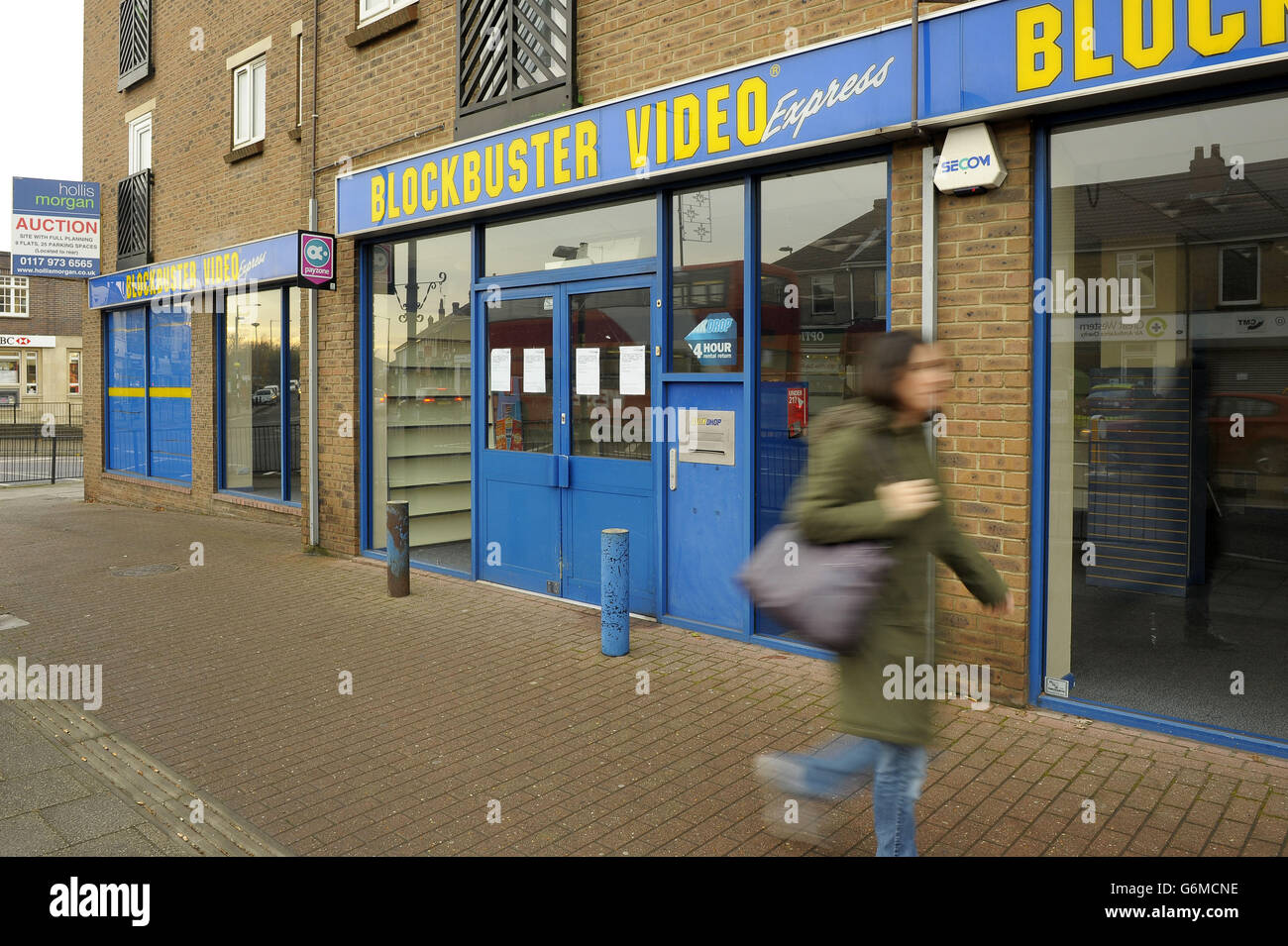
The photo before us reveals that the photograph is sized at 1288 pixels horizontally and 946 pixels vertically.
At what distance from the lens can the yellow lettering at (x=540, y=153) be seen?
298 inches

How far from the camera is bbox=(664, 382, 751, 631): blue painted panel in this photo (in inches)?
265

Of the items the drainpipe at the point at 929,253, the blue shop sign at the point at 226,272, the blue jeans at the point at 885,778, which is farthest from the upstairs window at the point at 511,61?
the blue jeans at the point at 885,778

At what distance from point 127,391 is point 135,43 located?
5.34 meters

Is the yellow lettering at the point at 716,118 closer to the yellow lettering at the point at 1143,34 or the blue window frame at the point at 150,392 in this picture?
the yellow lettering at the point at 1143,34

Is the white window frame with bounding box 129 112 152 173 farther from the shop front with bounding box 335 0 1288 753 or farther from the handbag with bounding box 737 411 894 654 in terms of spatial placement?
the handbag with bounding box 737 411 894 654

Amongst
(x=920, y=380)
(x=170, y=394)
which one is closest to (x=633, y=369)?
(x=920, y=380)

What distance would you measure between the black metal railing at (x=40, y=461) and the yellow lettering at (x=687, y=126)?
15.0 metres

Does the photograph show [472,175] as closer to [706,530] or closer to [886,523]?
[706,530]

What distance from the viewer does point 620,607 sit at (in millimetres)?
6371

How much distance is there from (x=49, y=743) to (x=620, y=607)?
3195 mm

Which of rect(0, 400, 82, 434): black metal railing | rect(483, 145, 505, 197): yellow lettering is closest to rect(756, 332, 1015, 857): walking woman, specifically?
rect(483, 145, 505, 197): yellow lettering

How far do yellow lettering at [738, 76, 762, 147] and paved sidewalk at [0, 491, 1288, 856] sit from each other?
10.8ft
